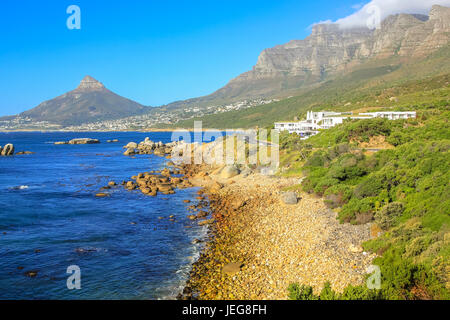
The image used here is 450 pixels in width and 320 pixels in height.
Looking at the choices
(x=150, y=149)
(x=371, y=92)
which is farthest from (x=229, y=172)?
(x=371, y=92)

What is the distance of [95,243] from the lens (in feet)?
60.5

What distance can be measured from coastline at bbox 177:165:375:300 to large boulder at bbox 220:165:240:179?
12.6m

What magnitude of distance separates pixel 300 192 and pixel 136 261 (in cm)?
1491

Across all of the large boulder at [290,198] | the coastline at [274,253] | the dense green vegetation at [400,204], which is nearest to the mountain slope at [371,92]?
the dense green vegetation at [400,204]

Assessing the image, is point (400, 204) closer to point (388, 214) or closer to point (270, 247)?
point (388, 214)

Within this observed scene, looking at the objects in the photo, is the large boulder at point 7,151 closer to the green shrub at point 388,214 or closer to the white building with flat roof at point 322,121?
the white building with flat roof at point 322,121

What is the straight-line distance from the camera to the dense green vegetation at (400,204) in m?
9.81

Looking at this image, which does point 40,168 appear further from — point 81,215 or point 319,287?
point 319,287

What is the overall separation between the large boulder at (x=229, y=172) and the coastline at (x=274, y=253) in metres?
12.6

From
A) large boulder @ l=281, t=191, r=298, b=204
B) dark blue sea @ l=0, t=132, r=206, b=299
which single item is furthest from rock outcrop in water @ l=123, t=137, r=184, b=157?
large boulder @ l=281, t=191, r=298, b=204

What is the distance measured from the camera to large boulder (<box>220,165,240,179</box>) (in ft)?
122

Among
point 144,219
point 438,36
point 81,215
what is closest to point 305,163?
point 144,219

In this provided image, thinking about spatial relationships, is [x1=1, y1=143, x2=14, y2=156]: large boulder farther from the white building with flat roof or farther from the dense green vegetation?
the dense green vegetation

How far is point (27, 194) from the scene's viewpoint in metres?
31.9
